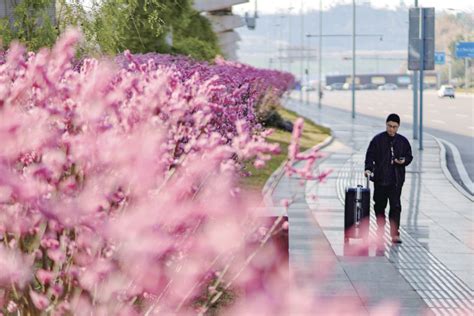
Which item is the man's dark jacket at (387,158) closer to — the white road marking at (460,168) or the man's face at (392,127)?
the man's face at (392,127)

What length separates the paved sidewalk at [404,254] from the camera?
11523 millimetres

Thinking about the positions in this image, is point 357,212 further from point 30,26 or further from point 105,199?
point 105,199

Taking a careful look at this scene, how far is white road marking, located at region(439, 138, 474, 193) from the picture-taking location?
2402 cm

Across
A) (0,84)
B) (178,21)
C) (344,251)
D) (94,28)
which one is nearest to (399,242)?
(344,251)

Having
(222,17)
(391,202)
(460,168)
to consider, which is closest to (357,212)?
(391,202)

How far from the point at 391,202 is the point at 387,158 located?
63 centimetres

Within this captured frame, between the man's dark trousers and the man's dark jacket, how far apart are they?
10 cm

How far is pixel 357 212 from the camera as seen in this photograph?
14.6 metres

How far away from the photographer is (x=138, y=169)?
4.85 meters

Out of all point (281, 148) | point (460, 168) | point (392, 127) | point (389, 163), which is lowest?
point (281, 148)

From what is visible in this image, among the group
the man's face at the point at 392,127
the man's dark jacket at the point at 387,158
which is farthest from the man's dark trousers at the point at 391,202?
the man's face at the point at 392,127

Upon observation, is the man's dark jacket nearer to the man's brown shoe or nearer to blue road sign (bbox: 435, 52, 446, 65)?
the man's brown shoe

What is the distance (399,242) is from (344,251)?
1051 millimetres

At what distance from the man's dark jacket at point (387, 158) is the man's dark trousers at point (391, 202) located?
10cm
